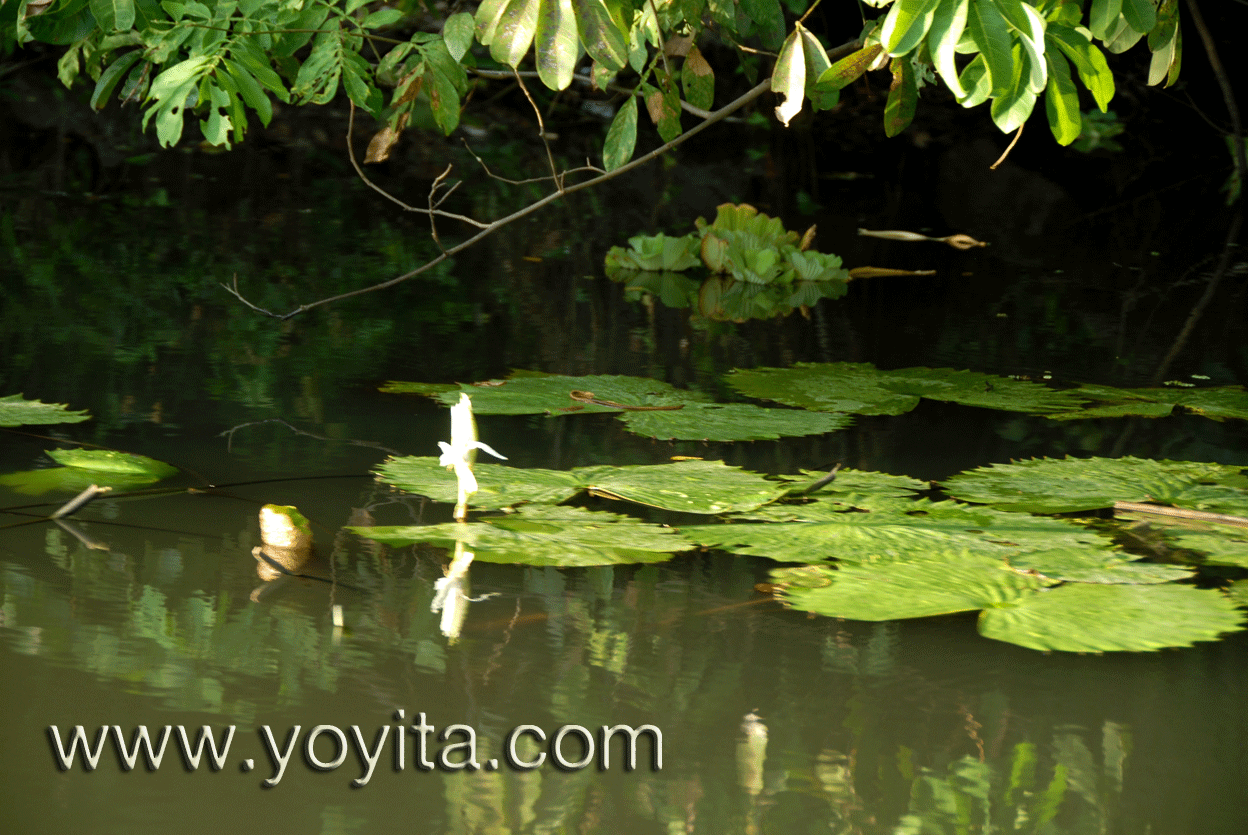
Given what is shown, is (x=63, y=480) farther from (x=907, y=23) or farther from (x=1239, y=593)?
(x=1239, y=593)

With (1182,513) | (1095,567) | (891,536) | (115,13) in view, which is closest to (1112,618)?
(1095,567)

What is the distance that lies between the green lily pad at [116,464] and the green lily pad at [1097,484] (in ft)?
3.14

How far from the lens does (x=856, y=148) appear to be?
25.0ft

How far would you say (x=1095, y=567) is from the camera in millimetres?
1301

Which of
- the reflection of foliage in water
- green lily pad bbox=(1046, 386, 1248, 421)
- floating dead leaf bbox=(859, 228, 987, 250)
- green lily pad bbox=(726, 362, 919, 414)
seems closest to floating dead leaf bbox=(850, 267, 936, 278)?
floating dead leaf bbox=(859, 228, 987, 250)

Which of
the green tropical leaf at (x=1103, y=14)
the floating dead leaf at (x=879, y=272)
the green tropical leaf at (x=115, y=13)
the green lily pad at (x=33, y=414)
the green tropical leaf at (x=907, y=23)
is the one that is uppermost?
the green tropical leaf at (x=115, y=13)

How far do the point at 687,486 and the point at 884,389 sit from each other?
76 cm

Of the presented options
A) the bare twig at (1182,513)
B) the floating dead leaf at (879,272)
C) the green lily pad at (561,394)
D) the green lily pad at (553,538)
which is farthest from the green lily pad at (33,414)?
the floating dead leaf at (879,272)

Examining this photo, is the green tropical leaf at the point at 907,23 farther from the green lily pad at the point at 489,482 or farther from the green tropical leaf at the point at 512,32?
the green lily pad at the point at 489,482

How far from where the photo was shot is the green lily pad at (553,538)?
4.29 feet

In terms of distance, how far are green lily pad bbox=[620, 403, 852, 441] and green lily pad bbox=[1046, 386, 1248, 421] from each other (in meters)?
0.41

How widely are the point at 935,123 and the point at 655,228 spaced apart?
4.71m

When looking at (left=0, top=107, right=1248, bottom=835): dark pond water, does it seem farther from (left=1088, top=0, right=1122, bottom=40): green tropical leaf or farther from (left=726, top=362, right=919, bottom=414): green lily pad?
(left=1088, top=0, right=1122, bottom=40): green tropical leaf

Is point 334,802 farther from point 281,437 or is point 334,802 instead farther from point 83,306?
point 83,306
